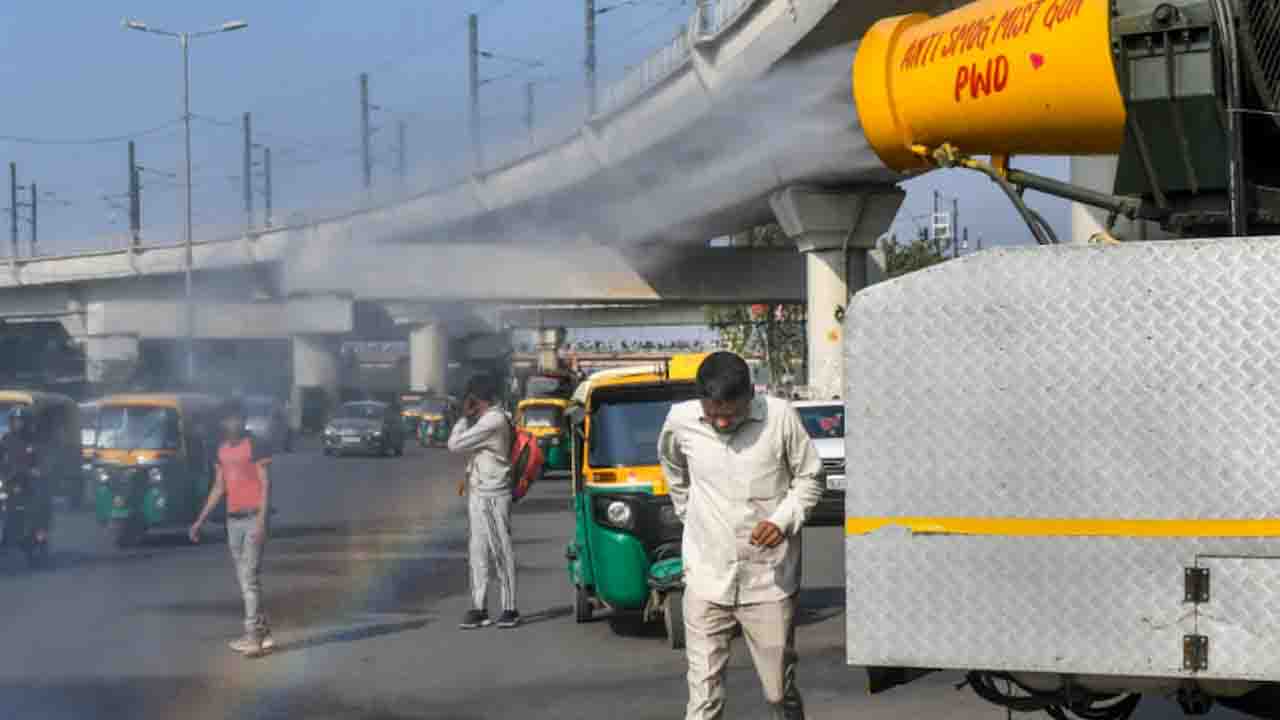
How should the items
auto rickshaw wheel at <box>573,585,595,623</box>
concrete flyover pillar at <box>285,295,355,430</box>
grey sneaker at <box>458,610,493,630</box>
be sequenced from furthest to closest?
1. concrete flyover pillar at <box>285,295,355,430</box>
2. auto rickshaw wheel at <box>573,585,595,623</box>
3. grey sneaker at <box>458,610,493,630</box>

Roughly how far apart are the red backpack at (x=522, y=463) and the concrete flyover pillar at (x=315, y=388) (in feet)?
94.2

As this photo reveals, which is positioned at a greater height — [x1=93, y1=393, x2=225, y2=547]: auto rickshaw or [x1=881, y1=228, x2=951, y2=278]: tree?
[x1=881, y1=228, x2=951, y2=278]: tree

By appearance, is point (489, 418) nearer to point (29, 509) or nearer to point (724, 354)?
point (724, 354)

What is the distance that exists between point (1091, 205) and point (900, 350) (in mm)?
2291

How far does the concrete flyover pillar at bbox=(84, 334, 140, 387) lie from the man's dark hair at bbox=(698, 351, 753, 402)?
3230 centimetres

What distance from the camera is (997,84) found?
27.5 ft

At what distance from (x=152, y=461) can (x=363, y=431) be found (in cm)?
3099

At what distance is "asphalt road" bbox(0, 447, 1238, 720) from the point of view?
10523mm

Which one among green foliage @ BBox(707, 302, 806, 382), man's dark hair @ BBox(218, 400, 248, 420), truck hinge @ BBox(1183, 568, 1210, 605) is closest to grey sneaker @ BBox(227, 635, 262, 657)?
man's dark hair @ BBox(218, 400, 248, 420)

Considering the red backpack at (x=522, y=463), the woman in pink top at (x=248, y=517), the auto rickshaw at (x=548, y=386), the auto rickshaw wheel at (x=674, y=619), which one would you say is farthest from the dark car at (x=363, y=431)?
the auto rickshaw wheel at (x=674, y=619)

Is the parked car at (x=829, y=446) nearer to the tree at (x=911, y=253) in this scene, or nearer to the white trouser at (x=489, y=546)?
the white trouser at (x=489, y=546)

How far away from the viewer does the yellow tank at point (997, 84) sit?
7875mm

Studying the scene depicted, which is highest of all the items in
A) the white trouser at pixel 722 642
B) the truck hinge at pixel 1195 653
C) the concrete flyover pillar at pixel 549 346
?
the concrete flyover pillar at pixel 549 346

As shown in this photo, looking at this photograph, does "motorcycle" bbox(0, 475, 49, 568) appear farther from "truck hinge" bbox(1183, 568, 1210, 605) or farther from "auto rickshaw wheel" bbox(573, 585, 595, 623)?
"truck hinge" bbox(1183, 568, 1210, 605)
